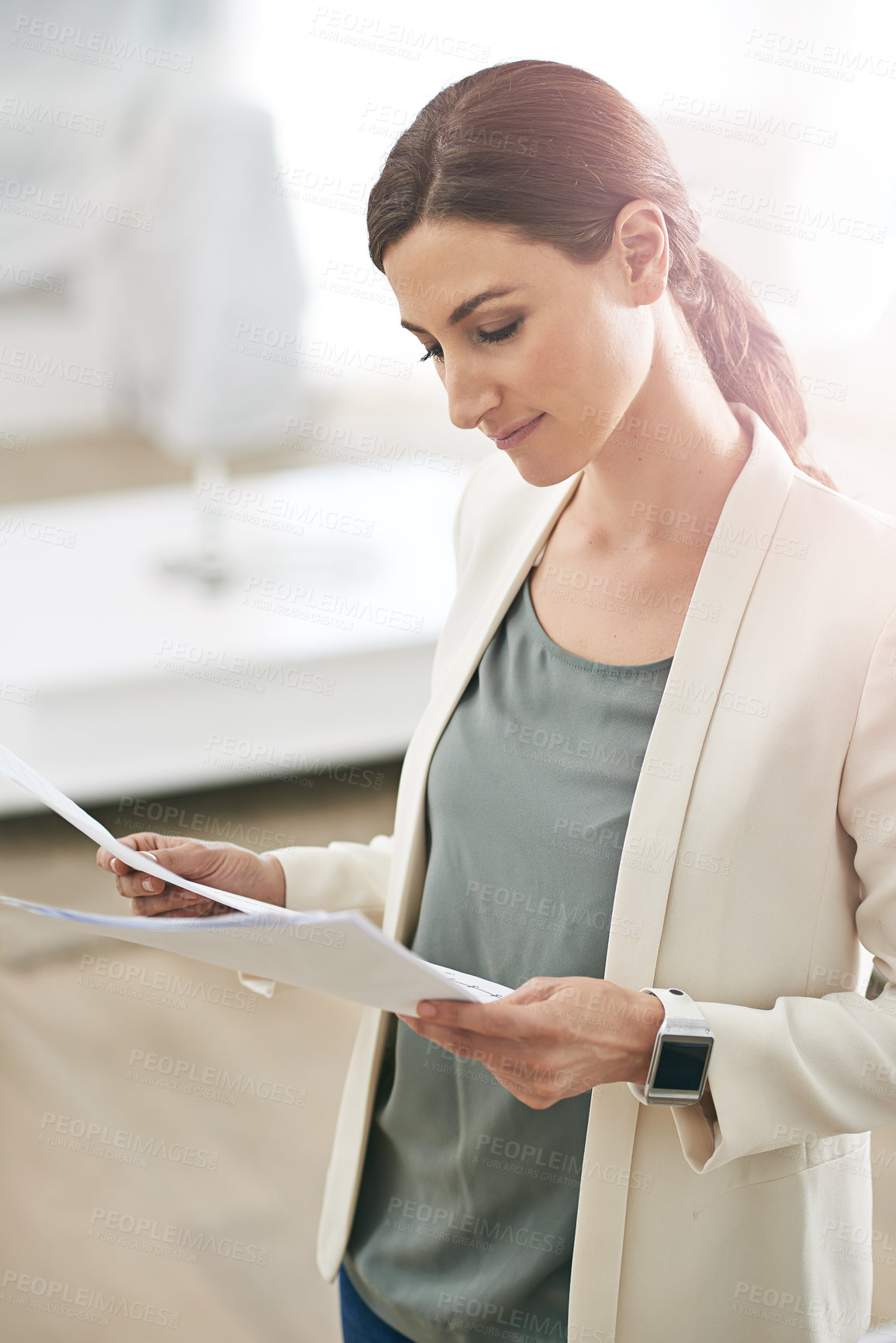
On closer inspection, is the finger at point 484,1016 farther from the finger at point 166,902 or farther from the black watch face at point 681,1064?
the finger at point 166,902

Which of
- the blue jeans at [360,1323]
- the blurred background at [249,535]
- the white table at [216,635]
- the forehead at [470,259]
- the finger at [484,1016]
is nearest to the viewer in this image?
the finger at [484,1016]

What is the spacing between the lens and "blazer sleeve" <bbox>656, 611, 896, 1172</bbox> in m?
0.90

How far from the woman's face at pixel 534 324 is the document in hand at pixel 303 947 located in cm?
46

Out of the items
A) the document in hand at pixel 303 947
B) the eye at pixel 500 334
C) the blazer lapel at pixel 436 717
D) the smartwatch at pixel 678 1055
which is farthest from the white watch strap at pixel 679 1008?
the eye at pixel 500 334

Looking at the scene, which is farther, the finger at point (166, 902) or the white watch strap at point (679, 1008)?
the finger at point (166, 902)

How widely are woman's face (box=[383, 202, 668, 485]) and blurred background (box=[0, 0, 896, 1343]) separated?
5.22ft

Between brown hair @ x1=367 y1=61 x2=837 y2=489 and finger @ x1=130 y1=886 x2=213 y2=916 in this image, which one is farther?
finger @ x1=130 y1=886 x2=213 y2=916

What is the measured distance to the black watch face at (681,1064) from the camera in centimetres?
89

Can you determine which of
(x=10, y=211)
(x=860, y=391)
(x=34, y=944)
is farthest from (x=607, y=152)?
(x=10, y=211)

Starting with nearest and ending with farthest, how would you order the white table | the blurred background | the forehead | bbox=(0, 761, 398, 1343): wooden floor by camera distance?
the forehead → bbox=(0, 761, 398, 1343): wooden floor → the blurred background → the white table

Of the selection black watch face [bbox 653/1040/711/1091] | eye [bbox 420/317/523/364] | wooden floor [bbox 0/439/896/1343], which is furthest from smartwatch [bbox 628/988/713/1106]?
wooden floor [bbox 0/439/896/1343]

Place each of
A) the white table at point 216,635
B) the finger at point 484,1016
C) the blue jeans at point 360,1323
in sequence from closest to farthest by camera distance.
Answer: the finger at point 484,1016, the blue jeans at point 360,1323, the white table at point 216,635

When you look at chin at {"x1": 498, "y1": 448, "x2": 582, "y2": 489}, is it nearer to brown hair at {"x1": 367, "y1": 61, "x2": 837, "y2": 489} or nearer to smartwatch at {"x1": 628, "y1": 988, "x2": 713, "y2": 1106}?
brown hair at {"x1": 367, "y1": 61, "x2": 837, "y2": 489}

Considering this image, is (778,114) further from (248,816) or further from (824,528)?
(824,528)
